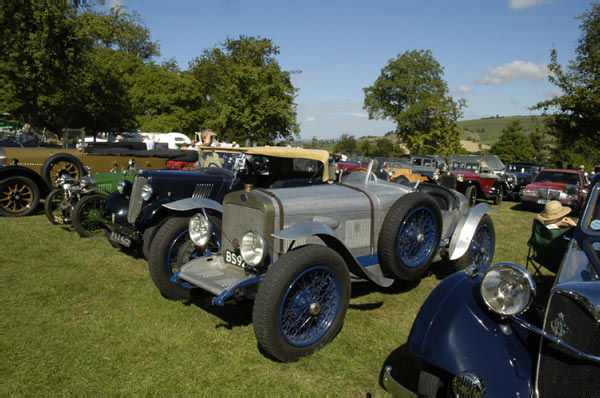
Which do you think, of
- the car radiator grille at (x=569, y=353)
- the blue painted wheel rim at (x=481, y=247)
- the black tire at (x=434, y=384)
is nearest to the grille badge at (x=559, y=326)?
the car radiator grille at (x=569, y=353)

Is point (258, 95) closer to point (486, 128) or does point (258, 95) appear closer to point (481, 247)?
point (481, 247)

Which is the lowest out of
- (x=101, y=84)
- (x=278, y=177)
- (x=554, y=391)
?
(x=554, y=391)

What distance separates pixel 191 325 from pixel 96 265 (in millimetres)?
2538

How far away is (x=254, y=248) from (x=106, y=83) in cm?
2696

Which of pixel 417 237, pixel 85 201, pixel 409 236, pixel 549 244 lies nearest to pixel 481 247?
pixel 549 244

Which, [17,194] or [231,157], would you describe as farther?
[17,194]

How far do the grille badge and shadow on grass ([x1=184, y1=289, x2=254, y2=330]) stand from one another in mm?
2622

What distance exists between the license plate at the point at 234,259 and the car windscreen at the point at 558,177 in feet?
41.8

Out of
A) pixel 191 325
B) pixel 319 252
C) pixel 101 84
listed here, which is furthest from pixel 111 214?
pixel 101 84

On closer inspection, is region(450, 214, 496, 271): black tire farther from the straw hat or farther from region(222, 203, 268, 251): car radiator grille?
region(222, 203, 268, 251): car radiator grille

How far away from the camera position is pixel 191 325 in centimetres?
404

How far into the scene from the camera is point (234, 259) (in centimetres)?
422

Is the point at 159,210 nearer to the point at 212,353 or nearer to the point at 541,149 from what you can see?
the point at 212,353

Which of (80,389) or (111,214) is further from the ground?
(111,214)
